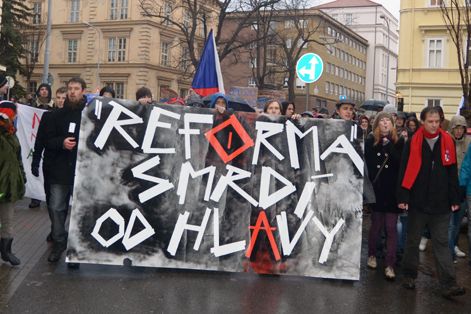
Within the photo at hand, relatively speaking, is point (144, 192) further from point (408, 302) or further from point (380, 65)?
point (380, 65)

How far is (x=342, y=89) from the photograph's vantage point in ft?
303

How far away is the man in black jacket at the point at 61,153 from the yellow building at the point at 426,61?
3687 cm

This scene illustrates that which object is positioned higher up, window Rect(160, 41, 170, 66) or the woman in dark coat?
window Rect(160, 41, 170, 66)

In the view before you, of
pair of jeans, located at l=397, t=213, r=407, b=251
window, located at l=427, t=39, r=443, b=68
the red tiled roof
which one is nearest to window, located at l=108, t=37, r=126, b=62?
window, located at l=427, t=39, r=443, b=68

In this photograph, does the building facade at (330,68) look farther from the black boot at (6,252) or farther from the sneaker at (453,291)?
the sneaker at (453,291)

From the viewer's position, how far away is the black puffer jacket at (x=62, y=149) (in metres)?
6.16

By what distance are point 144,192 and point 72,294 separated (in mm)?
1281

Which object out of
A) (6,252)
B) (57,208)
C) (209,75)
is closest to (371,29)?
(209,75)

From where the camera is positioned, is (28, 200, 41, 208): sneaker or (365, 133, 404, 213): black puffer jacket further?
(28, 200, 41, 208): sneaker

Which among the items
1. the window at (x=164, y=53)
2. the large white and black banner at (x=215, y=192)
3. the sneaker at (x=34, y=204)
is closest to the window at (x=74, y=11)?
the window at (x=164, y=53)

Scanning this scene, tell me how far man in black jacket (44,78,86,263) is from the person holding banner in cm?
34

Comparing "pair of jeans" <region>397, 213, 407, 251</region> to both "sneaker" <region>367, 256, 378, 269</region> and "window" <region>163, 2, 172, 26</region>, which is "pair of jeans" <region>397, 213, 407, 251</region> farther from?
"window" <region>163, 2, 172, 26</region>

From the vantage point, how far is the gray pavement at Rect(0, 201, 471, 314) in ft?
16.2

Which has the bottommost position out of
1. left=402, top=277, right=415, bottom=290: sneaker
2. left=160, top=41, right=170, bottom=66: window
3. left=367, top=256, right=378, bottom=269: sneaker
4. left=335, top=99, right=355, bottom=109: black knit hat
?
left=402, top=277, right=415, bottom=290: sneaker
